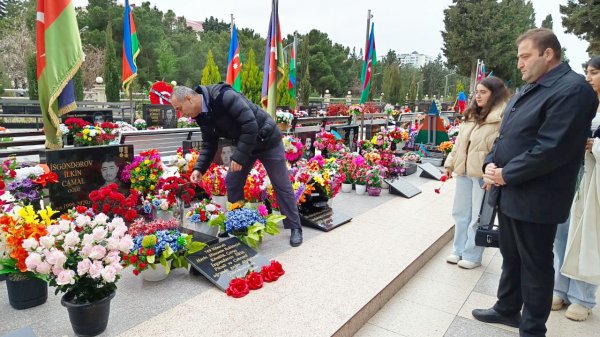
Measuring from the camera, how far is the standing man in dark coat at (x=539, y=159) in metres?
2.20

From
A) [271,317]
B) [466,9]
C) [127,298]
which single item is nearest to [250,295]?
[271,317]

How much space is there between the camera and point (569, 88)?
7.18ft

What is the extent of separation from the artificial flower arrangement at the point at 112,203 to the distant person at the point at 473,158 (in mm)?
3078

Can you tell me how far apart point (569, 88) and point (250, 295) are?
8.00 ft

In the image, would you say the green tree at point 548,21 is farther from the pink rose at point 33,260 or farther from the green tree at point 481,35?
the pink rose at point 33,260

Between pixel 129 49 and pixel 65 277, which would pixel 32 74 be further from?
pixel 65 277

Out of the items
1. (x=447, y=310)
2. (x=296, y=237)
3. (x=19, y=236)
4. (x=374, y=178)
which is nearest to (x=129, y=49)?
(x=374, y=178)

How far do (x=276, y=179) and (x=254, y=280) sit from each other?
1197mm

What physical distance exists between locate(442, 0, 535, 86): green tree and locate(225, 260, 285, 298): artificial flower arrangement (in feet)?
122

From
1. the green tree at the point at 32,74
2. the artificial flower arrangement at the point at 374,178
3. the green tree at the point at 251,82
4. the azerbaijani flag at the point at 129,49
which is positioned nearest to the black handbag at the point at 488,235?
the artificial flower arrangement at the point at 374,178

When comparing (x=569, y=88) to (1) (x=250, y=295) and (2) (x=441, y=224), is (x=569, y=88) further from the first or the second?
(2) (x=441, y=224)

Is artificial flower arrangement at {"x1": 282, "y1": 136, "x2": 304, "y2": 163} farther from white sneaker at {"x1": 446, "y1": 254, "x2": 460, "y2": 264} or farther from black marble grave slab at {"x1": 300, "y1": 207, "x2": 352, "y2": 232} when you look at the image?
white sneaker at {"x1": 446, "y1": 254, "x2": 460, "y2": 264}

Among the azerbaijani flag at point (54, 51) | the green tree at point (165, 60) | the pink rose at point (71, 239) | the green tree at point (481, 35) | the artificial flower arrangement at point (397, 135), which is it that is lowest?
the pink rose at point (71, 239)

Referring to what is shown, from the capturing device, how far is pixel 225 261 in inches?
132
